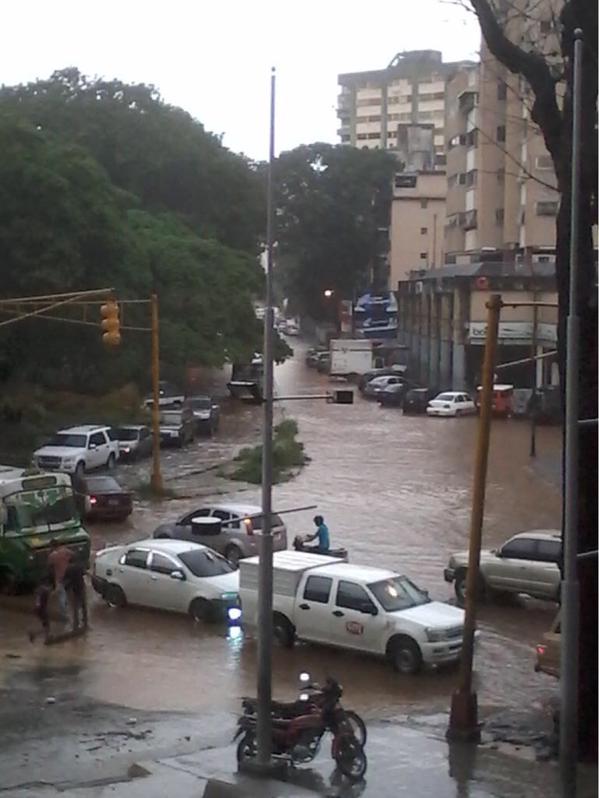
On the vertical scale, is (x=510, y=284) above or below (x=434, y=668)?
above

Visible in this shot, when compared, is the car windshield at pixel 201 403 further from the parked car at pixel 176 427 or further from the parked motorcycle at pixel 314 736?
the parked motorcycle at pixel 314 736

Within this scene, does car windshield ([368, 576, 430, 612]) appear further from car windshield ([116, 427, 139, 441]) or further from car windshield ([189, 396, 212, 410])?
car windshield ([189, 396, 212, 410])

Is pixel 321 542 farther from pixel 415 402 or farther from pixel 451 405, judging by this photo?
pixel 415 402

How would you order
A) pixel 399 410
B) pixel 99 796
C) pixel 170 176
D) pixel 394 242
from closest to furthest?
pixel 99 796, pixel 399 410, pixel 170 176, pixel 394 242

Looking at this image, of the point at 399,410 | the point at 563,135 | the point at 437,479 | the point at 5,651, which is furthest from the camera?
the point at 399,410

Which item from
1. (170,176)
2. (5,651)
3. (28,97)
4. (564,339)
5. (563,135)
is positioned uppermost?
(28,97)

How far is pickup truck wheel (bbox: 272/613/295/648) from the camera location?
21016 millimetres

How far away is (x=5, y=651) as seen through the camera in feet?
69.3

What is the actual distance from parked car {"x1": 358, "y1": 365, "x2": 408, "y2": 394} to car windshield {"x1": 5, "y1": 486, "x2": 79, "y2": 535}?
47552mm

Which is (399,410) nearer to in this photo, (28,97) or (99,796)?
(28,97)

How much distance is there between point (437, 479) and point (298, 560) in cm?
2103

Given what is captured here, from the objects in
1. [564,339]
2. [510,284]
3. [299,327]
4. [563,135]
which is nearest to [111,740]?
[564,339]

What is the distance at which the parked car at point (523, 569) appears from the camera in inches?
939

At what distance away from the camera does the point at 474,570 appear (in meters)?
16.5
